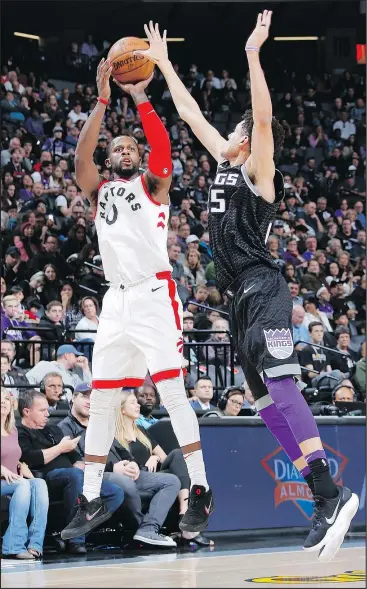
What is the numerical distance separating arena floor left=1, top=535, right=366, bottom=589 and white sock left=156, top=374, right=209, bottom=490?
→ 59cm

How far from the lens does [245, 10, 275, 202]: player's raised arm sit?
5250mm

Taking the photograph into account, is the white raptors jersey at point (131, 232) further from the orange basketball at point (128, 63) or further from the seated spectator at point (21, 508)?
the seated spectator at point (21, 508)

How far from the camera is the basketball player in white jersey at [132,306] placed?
18.5 feet

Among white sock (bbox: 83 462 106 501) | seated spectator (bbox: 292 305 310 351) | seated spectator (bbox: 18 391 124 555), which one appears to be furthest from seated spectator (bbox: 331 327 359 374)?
white sock (bbox: 83 462 106 501)

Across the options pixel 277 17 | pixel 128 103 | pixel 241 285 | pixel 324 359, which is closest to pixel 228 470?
pixel 324 359

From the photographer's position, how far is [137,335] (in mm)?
5676

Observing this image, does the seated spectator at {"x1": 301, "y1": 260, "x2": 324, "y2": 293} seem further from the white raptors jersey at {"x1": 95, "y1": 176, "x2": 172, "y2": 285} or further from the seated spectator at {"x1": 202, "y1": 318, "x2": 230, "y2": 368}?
the white raptors jersey at {"x1": 95, "y1": 176, "x2": 172, "y2": 285}

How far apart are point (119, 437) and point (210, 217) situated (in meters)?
3.38

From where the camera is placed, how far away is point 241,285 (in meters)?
5.55

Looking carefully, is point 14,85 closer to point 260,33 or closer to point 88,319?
point 88,319

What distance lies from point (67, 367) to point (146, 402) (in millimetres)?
→ 1008

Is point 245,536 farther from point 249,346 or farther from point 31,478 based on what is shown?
point 249,346

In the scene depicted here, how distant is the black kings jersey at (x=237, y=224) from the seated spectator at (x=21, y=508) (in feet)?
8.05

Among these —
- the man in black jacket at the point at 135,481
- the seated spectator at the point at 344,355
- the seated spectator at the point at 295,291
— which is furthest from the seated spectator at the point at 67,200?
the man in black jacket at the point at 135,481
